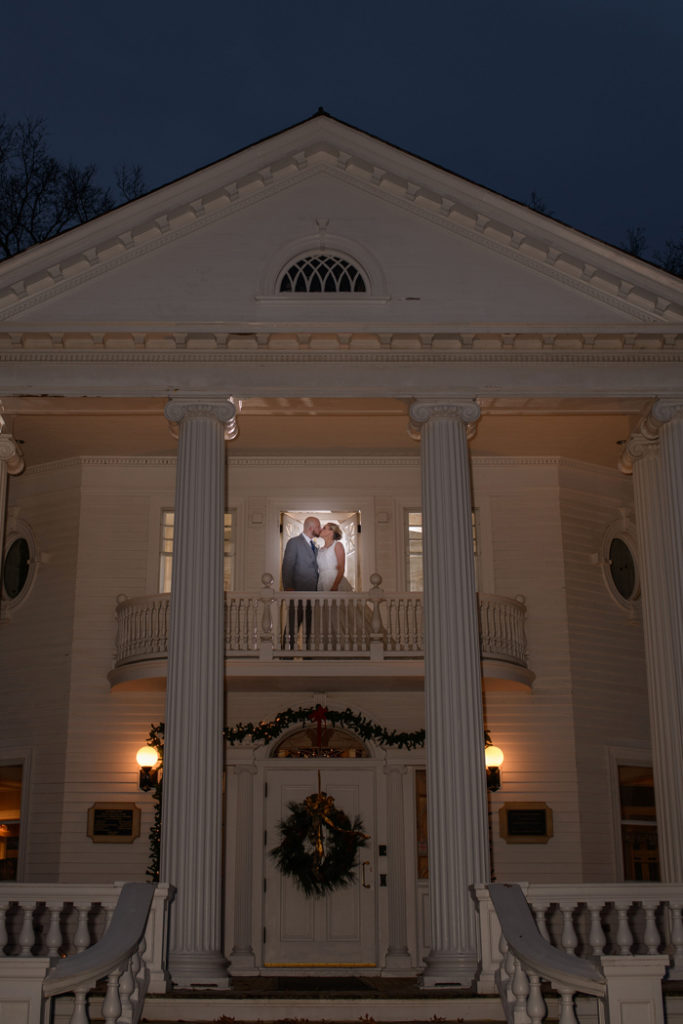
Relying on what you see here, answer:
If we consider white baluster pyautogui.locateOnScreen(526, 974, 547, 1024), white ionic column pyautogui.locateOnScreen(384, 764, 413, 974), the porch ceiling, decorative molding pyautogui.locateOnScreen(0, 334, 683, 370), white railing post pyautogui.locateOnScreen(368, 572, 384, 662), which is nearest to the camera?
white baluster pyautogui.locateOnScreen(526, 974, 547, 1024)

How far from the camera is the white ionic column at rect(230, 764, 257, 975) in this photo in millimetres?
15477

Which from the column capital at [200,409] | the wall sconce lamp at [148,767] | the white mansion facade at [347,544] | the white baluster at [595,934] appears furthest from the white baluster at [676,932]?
the wall sconce lamp at [148,767]

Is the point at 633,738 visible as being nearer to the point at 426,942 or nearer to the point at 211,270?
the point at 426,942

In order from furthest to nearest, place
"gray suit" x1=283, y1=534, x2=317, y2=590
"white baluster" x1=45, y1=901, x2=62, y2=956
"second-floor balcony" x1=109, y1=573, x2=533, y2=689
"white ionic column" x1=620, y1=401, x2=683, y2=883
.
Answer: "gray suit" x1=283, y1=534, x2=317, y2=590 < "second-floor balcony" x1=109, y1=573, x2=533, y2=689 < "white ionic column" x1=620, y1=401, x2=683, y2=883 < "white baluster" x1=45, y1=901, x2=62, y2=956

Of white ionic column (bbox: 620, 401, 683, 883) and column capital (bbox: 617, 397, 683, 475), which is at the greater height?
column capital (bbox: 617, 397, 683, 475)

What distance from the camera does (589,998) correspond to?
33.3ft

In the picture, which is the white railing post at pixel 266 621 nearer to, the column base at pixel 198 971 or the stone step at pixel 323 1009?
the column base at pixel 198 971


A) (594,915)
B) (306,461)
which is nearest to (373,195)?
(306,461)

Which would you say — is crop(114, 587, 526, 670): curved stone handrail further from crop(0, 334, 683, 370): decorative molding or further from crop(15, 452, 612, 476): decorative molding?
crop(0, 334, 683, 370): decorative molding

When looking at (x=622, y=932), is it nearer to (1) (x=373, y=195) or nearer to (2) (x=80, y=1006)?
(2) (x=80, y=1006)

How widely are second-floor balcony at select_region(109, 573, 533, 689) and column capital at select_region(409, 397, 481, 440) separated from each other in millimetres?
2809

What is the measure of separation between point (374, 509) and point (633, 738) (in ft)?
15.7

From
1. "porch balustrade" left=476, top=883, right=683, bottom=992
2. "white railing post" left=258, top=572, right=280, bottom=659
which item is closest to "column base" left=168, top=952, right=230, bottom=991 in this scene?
"porch balustrade" left=476, top=883, right=683, bottom=992

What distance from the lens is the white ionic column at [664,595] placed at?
1338 centimetres
